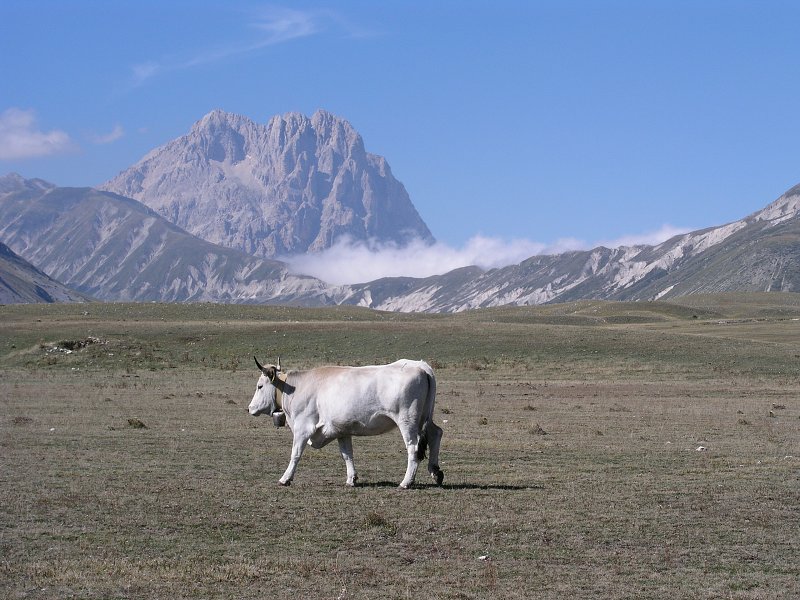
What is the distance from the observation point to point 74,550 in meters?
13.7

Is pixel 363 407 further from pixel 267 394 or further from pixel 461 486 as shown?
pixel 267 394

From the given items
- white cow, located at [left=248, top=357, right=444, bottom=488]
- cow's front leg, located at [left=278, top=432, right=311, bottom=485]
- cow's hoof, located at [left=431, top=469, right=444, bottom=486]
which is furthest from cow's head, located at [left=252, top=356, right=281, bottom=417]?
cow's hoof, located at [left=431, top=469, right=444, bottom=486]

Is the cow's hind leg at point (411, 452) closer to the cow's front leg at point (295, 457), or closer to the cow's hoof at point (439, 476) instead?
the cow's hoof at point (439, 476)

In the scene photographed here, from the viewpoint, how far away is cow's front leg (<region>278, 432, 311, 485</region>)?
19.6m

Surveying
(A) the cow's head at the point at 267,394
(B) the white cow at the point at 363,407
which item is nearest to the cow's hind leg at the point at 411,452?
(B) the white cow at the point at 363,407

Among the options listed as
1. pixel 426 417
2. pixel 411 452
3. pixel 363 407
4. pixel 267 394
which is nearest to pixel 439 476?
pixel 411 452

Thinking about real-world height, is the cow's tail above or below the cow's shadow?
above

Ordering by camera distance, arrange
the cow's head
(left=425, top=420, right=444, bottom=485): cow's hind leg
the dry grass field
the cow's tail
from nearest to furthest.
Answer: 1. the dry grass field
2. the cow's tail
3. (left=425, top=420, right=444, bottom=485): cow's hind leg
4. the cow's head

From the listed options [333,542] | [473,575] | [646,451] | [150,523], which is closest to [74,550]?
[150,523]

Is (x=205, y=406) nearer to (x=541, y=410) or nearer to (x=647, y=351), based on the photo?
(x=541, y=410)

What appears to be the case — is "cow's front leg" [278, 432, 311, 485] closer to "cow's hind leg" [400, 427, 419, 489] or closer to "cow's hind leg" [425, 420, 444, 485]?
"cow's hind leg" [400, 427, 419, 489]

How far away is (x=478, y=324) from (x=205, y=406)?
54471mm

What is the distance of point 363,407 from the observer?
19.5 m

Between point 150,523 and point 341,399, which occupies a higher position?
point 341,399
